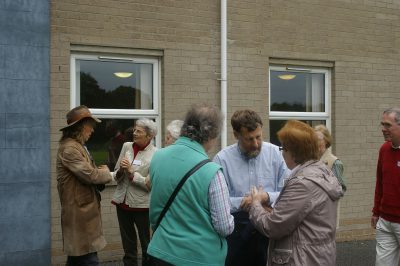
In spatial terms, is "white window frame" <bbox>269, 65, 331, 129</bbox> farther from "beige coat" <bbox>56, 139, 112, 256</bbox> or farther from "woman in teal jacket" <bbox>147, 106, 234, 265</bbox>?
"woman in teal jacket" <bbox>147, 106, 234, 265</bbox>

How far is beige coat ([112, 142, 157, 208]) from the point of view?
266 inches

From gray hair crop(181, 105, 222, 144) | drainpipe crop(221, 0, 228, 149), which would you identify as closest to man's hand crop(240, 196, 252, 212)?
gray hair crop(181, 105, 222, 144)

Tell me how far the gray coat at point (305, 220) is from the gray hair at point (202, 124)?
23.6 inches

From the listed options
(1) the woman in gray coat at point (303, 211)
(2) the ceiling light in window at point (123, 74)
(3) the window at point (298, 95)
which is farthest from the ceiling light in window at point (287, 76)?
(1) the woman in gray coat at point (303, 211)

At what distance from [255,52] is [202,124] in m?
5.41

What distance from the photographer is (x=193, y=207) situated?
3682mm

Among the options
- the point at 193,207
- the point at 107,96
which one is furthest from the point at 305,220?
the point at 107,96

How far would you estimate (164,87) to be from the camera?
8.27 metres

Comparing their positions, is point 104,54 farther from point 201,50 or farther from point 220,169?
point 220,169

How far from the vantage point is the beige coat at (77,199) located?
5.49 m

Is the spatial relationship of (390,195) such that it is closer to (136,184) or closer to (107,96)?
(136,184)

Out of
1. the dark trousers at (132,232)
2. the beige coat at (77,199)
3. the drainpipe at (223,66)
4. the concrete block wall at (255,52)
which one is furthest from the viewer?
the drainpipe at (223,66)

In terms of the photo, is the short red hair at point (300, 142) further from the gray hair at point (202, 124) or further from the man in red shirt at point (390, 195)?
the man in red shirt at point (390, 195)

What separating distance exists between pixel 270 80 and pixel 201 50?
4.91ft
